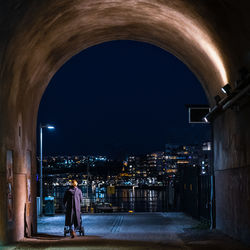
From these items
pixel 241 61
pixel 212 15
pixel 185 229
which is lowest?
pixel 185 229

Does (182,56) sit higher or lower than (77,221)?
higher

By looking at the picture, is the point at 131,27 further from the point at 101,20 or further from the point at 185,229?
the point at 185,229

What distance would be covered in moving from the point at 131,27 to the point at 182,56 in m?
2.50

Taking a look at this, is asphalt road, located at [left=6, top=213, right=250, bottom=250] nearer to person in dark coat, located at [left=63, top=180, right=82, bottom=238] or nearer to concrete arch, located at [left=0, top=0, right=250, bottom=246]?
person in dark coat, located at [left=63, top=180, right=82, bottom=238]

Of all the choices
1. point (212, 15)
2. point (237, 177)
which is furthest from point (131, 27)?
point (237, 177)

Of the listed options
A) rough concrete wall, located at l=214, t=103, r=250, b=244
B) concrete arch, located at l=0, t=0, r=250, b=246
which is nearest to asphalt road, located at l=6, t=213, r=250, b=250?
rough concrete wall, located at l=214, t=103, r=250, b=244

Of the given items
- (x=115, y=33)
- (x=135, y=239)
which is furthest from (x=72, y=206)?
(x=115, y=33)

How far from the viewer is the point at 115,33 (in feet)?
69.6

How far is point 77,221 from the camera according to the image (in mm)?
17750

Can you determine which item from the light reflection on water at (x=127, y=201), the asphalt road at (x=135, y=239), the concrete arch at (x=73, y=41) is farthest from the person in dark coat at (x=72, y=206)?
the light reflection on water at (x=127, y=201)

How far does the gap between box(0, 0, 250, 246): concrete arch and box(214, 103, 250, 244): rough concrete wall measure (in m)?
0.31

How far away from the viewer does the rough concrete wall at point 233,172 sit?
47.8 ft

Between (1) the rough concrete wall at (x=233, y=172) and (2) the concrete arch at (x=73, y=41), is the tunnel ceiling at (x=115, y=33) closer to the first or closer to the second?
(2) the concrete arch at (x=73, y=41)

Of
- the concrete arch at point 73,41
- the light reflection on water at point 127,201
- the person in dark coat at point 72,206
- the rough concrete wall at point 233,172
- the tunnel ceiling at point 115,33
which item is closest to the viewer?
the tunnel ceiling at point 115,33
